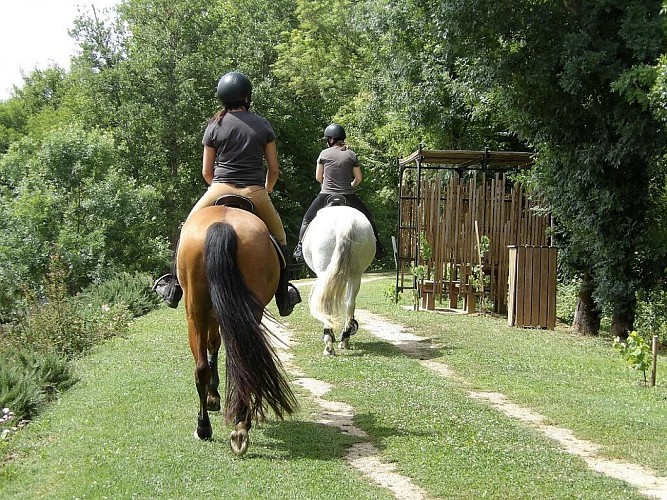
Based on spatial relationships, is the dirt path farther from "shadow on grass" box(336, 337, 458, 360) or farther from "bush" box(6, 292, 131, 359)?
"bush" box(6, 292, 131, 359)

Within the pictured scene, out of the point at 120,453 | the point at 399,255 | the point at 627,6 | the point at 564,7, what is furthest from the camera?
the point at 399,255

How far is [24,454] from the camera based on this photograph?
24.3ft

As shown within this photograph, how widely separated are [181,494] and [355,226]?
5.85 m

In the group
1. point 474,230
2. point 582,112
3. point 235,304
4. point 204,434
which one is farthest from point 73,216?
point 235,304

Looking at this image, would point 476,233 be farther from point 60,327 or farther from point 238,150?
point 238,150

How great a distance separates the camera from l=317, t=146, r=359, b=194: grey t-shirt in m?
11.9

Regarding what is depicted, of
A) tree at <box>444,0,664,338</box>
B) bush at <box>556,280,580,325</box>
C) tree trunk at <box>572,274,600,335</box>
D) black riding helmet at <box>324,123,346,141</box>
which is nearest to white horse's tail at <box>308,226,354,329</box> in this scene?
black riding helmet at <box>324,123,346,141</box>

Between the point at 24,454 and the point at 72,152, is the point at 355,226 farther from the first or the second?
the point at 72,152

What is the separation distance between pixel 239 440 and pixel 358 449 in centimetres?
99

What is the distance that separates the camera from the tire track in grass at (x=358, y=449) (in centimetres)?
569

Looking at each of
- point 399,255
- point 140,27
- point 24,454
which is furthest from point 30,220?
point 140,27

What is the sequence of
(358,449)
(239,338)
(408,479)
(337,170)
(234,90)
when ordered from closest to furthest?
(408,479)
(239,338)
(358,449)
(234,90)
(337,170)

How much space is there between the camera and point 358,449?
6676 millimetres

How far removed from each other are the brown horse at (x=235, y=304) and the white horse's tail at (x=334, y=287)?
146 inches
